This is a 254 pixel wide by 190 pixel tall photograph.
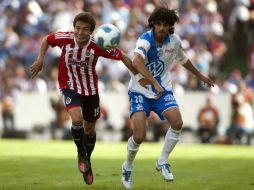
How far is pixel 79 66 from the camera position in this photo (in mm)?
11398

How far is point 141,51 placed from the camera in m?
10.8

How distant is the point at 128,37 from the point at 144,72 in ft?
56.0

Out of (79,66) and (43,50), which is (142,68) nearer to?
(79,66)

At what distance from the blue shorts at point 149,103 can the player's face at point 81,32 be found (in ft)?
3.19

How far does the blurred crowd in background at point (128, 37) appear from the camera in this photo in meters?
26.7

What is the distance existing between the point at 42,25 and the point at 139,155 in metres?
11.4

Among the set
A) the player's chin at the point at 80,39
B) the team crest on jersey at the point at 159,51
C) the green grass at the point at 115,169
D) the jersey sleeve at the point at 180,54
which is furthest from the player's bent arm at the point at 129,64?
the green grass at the point at 115,169

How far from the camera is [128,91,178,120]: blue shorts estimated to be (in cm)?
1097

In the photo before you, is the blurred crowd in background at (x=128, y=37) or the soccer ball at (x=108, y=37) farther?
the blurred crowd in background at (x=128, y=37)

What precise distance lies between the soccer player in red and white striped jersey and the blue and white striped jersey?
0.78ft

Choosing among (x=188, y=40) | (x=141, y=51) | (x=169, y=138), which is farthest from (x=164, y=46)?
(x=188, y=40)

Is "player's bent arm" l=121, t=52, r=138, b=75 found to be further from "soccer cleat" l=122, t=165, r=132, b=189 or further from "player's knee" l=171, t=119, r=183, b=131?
"soccer cleat" l=122, t=165, r=132, b=189

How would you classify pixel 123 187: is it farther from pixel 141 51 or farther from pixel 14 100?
pixel 14 100

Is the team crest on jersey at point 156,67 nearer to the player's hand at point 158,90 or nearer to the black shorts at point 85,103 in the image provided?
the player's hand at point 158,90
